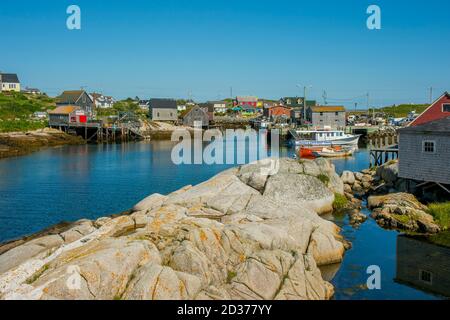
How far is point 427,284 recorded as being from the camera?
17.6m

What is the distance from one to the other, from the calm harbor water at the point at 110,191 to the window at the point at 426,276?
1030mm

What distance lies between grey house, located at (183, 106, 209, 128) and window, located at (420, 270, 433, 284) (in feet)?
304

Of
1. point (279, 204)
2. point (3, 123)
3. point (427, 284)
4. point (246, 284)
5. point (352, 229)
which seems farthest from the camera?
point (3, 123)

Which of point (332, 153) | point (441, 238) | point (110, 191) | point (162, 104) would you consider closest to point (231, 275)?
point (441, 238)

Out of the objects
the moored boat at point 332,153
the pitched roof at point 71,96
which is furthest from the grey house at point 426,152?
the pitched roof at point 71,96

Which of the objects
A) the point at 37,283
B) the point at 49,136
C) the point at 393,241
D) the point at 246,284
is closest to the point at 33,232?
the point at 37,283

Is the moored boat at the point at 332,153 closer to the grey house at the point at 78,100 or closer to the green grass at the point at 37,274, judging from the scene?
the green grass at the point at 37,274

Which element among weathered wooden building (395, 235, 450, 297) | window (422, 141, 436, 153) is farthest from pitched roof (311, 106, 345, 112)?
weathered wooden building (395, 235, 450, 297)

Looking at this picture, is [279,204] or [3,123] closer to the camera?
[279,204]

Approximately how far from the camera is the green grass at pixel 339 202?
93.0 feet

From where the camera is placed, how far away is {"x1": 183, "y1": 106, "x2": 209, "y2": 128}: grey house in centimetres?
10975

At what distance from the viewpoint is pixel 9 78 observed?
12725cm
